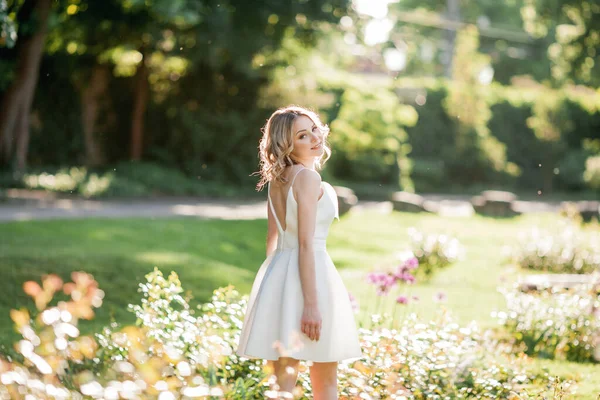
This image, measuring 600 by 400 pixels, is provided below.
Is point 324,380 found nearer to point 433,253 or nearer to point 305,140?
point 305,140

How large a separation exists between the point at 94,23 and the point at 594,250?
393 inches

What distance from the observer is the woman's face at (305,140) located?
3.54 meters

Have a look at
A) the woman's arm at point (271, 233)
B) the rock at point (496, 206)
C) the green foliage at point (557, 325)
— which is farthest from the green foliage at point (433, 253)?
the rock at point (496, 206)

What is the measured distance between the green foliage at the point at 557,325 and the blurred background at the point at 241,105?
26.4 feet

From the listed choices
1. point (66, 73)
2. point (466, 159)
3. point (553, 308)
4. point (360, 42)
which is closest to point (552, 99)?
point (466, 159)

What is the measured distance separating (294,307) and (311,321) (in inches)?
3.7

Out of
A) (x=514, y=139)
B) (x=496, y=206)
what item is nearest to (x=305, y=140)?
(x=496, y=206)

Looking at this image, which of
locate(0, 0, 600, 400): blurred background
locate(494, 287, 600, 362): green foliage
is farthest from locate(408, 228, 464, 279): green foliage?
locate(494, 287, 600, 362): green foliage

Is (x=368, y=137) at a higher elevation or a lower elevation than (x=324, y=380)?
higher

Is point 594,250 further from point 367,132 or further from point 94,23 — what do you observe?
point 367,132

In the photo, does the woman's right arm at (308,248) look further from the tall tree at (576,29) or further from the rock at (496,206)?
the tall tree at (576,29)

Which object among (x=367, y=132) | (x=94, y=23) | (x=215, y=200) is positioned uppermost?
(x=94, y=23)

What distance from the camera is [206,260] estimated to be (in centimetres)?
1048

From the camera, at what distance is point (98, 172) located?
1858 cm
